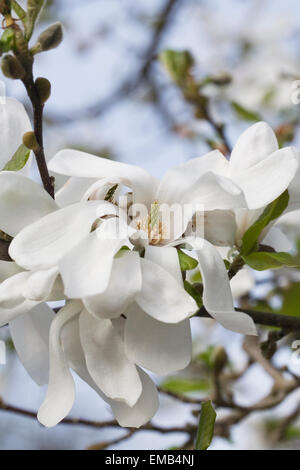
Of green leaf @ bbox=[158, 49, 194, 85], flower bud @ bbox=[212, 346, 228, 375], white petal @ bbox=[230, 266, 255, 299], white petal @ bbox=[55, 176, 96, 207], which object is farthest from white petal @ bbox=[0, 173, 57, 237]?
green leaf @ bbox=[158, 49, 194, 85]

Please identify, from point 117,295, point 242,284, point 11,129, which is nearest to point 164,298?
point 117,295

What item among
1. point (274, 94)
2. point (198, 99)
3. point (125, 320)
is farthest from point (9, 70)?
point (274, 94)

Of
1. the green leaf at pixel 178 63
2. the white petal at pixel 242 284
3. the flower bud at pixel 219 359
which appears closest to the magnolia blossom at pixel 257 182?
the flower bud at pixel 219 359

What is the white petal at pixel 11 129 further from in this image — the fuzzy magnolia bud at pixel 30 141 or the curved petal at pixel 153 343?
the curved petal at pixel 153 343

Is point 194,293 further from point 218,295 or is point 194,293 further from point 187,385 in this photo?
point 187,385
